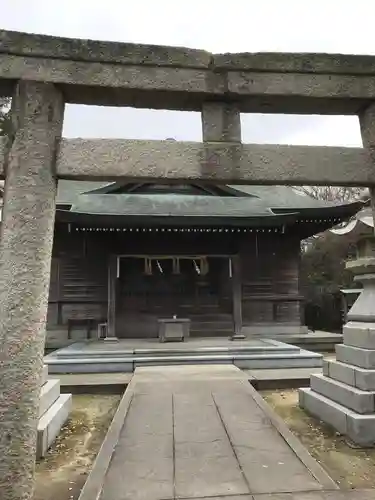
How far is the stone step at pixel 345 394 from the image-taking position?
4293 mm

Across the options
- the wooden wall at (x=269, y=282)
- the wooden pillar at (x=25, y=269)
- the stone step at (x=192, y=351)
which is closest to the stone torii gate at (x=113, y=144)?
the wooden pillar at (x=25, y=269)

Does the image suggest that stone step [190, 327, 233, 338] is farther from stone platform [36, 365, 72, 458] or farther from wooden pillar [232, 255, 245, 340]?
stone platform [36, 365, 72, 458]

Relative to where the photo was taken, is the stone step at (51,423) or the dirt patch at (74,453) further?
the stone step at (51,423)

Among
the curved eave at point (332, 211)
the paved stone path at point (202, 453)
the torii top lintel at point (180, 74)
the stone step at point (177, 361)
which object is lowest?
the paved stone path at point (202, 453)

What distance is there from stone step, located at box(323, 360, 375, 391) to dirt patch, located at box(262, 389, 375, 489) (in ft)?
2.09

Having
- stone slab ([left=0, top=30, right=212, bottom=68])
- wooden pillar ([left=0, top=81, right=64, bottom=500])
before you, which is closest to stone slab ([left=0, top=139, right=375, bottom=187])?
wooden pillar ([left=0, top=81, right=64, bottom=500])

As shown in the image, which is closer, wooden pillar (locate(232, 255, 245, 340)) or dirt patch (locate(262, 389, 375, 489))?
dirt patch (locate(262, 389, 375, 489))

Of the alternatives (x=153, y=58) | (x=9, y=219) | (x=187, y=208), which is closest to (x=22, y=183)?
(x=9, y=219)

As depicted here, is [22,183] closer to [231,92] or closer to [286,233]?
[231,92]

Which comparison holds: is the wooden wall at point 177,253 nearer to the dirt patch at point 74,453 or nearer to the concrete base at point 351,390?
the dirt patch at point 74,453

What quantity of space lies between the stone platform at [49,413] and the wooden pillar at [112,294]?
21.2 ft

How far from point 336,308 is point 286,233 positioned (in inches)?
382

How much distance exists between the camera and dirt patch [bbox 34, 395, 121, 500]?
10.8 feet

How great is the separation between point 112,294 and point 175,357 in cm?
373
